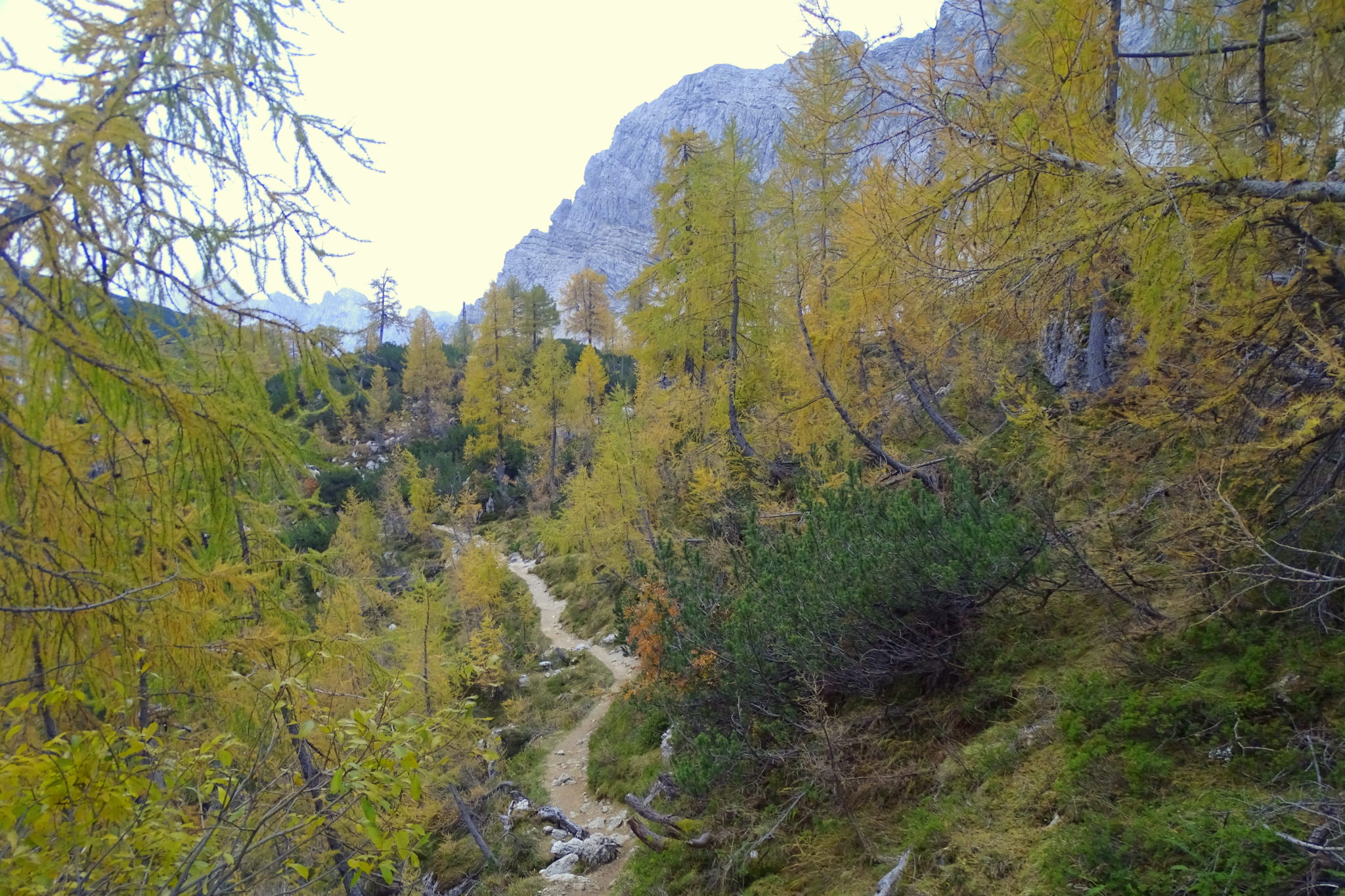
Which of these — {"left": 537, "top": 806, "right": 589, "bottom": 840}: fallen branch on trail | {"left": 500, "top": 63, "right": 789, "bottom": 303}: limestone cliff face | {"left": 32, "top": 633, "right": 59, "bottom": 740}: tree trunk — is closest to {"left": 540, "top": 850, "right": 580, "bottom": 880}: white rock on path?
{"left": 537, "top": 806, "right": 589, "bottom": 840}: fallen branch on trail

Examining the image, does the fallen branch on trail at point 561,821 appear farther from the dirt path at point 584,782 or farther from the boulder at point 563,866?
the boulder at point 563,866

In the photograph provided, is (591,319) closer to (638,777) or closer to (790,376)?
(790,376)

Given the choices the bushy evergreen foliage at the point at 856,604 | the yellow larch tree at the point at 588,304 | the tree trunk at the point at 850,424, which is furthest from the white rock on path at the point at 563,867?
the yellow larch tree at the point at 588,304

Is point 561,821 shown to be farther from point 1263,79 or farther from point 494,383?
point 494,383

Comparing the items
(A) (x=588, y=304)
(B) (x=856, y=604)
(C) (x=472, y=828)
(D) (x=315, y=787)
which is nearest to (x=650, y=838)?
(B) (x=856, y=604)

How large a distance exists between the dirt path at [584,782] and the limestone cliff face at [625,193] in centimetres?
10707

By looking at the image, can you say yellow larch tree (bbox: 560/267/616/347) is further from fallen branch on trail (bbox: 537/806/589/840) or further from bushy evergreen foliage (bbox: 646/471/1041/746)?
bushy evergreen foliage (bbox: 646/471/1041/746)

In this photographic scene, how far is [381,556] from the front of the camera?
2595 centimetres

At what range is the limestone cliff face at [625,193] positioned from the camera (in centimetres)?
12506

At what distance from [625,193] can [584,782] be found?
5335 inches

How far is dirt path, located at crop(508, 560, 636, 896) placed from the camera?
23.2ft

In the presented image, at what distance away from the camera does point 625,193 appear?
132625mm

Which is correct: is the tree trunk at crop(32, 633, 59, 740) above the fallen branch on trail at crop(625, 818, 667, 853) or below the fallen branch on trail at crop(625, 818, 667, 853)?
above

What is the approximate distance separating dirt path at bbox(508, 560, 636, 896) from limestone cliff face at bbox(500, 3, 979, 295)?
107m
